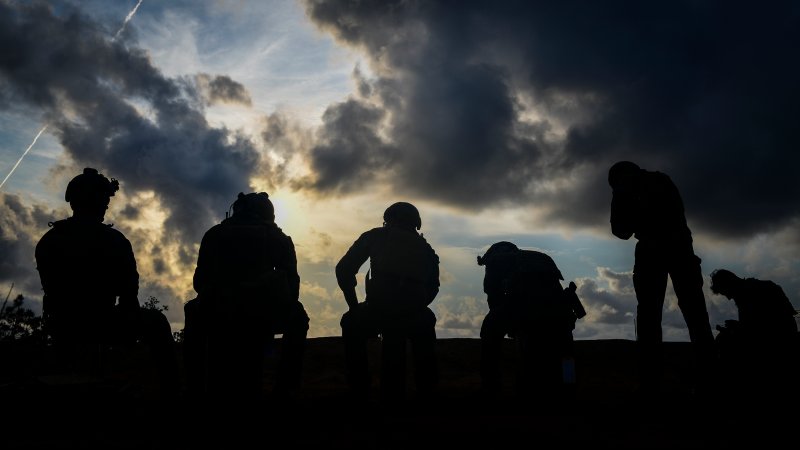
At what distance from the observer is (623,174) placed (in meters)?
5.94

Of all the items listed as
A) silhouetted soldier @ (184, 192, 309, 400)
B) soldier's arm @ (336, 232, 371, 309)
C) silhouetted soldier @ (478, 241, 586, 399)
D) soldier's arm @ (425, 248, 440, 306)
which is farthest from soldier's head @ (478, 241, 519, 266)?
silhouetted soldier @ (184, 192, 309, 400)

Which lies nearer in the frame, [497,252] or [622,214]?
[622,214]

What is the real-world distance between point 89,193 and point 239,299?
2.13m

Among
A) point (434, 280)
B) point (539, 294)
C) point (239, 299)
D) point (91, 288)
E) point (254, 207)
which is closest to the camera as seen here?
point (239, 299)

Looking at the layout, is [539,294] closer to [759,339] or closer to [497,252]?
[497,252]

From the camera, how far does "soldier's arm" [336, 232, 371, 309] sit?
5.71m

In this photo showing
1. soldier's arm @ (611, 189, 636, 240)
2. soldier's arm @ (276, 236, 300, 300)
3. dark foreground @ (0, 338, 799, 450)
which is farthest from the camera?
soldier's arm @ (611, 189, 636, 240)

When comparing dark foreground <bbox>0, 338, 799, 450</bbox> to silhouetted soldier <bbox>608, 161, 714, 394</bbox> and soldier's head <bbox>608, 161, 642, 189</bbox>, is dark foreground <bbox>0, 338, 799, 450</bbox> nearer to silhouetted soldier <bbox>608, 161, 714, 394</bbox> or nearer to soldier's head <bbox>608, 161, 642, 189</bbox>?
silhouetted soldier <bbox>608, 161, 714, 394</bbox>

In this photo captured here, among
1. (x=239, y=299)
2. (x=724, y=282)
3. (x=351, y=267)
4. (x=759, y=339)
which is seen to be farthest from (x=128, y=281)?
(x=724, y=282)

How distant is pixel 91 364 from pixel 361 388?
2.61 metres

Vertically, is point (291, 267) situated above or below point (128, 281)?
above

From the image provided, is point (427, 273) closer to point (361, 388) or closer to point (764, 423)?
point (361, 388)

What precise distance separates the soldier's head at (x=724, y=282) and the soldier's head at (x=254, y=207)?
5406mm

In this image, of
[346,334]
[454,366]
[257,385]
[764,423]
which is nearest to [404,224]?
[346,334]
